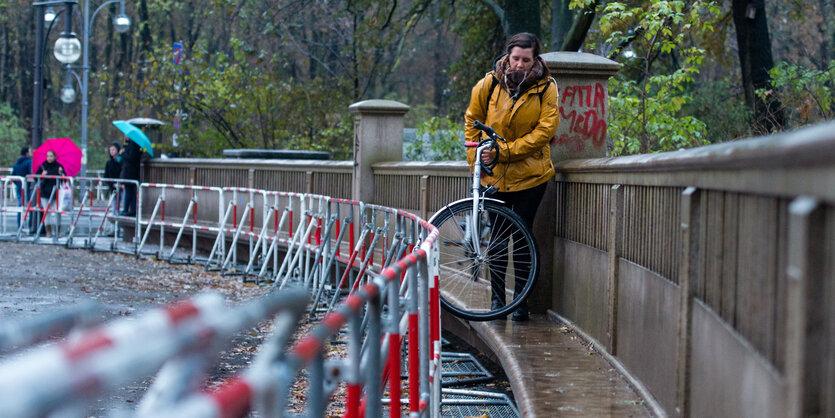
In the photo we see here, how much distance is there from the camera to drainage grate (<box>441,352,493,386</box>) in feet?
24.0

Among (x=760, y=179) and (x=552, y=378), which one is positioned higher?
(x=760, y=179)

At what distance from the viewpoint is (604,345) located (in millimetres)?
6051

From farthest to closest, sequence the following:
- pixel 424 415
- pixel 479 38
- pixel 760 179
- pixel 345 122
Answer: pixel 345 122 < pixel 479 38 < pixel 424 415 < pixel 760 179

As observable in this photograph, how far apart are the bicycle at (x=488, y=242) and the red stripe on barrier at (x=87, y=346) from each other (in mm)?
5472

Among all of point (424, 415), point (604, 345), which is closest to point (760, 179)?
point (424, 415)

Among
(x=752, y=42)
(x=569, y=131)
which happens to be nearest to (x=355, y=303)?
(x=569, y=131)

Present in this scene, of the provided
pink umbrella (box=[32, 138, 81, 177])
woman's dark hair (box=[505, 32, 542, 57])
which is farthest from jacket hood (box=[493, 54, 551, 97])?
pink umbrella (box=[32, 138, 81, 177])

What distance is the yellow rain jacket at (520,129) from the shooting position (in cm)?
704

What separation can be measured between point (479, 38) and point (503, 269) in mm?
15530

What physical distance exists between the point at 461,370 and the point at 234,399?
6165 millimetres

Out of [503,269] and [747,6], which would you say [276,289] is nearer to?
[503,269]

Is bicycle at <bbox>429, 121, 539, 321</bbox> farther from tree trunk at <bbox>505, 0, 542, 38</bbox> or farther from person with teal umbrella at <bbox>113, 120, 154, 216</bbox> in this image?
person with teal umbrella at <bbox>113, 120, 154, 216</bbox>

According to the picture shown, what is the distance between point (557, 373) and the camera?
570cm

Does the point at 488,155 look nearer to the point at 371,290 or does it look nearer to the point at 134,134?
the point at 371,290
